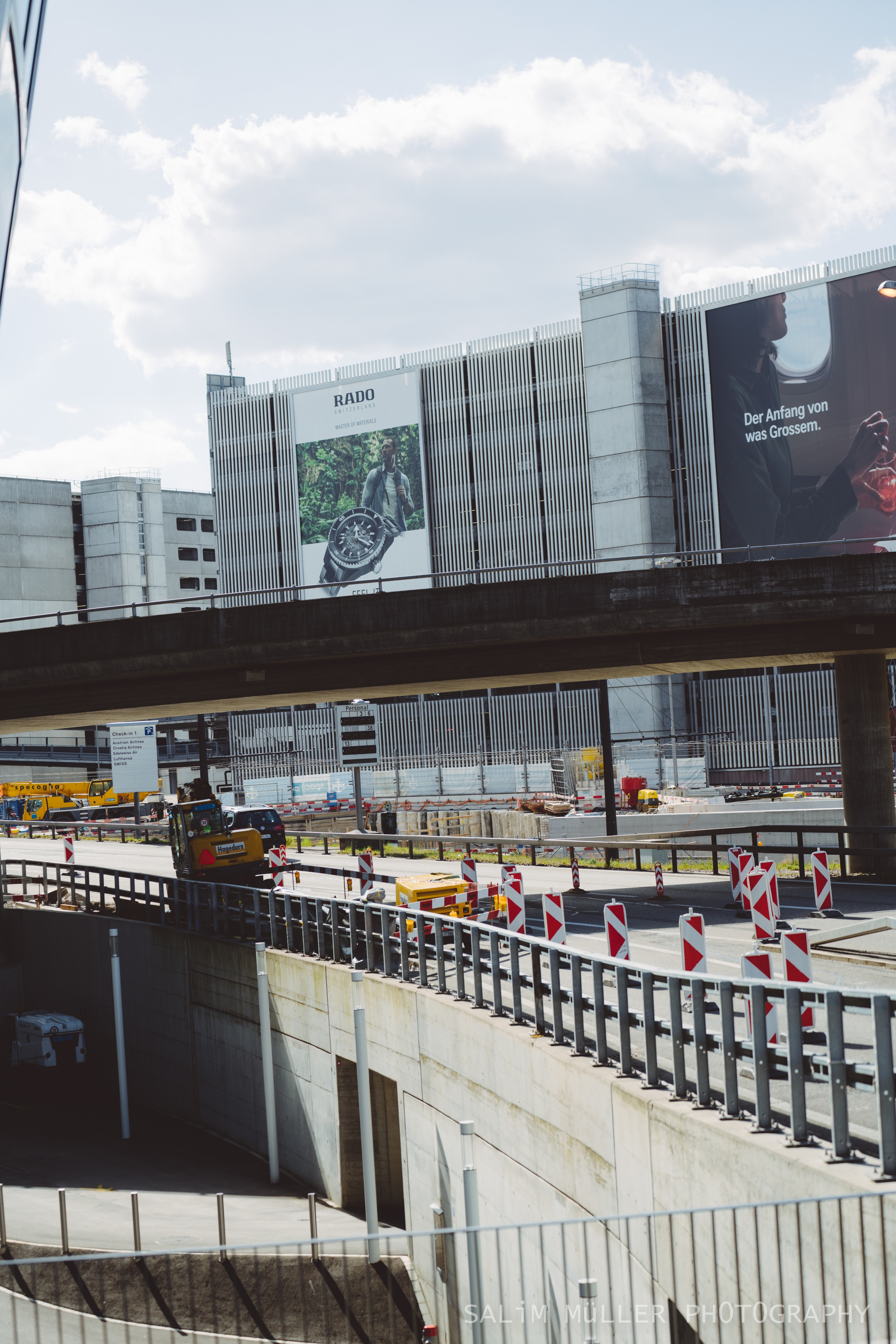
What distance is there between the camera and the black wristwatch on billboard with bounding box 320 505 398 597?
76.1 metres

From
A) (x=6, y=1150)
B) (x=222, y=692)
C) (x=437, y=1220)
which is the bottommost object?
(x=6, y=1150)

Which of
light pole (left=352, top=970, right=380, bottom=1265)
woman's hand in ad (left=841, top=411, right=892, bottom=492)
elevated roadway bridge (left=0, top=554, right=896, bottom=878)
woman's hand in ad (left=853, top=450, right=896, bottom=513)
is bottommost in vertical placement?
light pole (left=352, top=970, right=380, bottom=1265)

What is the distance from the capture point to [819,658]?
106ft

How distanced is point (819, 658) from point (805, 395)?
32132 millimetres

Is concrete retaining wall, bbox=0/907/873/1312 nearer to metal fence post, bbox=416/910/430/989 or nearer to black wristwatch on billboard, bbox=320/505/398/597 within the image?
metal fence post, bbox=416/910/430/989

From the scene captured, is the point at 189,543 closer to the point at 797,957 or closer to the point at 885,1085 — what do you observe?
the point at 797,957

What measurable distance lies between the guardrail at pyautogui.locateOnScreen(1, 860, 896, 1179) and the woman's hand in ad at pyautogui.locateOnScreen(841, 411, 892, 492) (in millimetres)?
44123

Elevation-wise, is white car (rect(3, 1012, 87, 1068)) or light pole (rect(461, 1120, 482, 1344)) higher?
light pole (rect(461, 1120, 482, 1344))

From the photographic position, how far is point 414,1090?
55.6ft

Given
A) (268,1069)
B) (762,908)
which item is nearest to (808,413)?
(268,1069)

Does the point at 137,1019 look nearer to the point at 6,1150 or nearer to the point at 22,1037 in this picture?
the point at 22,1037

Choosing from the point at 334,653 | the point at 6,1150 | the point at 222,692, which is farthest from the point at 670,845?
the point at 6,1150

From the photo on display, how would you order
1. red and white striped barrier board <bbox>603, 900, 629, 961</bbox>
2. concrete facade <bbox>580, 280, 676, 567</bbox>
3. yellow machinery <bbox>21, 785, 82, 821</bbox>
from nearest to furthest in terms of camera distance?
1. red and white striped barrier board <bbox>603, 900, 629, 961</bbox>
2. concrete facade <bbox>580, 280, 676, 567</bbox>
3. yellow machinery <bbox>21, 785, 82, 821</bbox>

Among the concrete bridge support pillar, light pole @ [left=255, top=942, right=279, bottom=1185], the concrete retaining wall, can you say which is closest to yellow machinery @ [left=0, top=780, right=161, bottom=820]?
the concrete retaining wall
